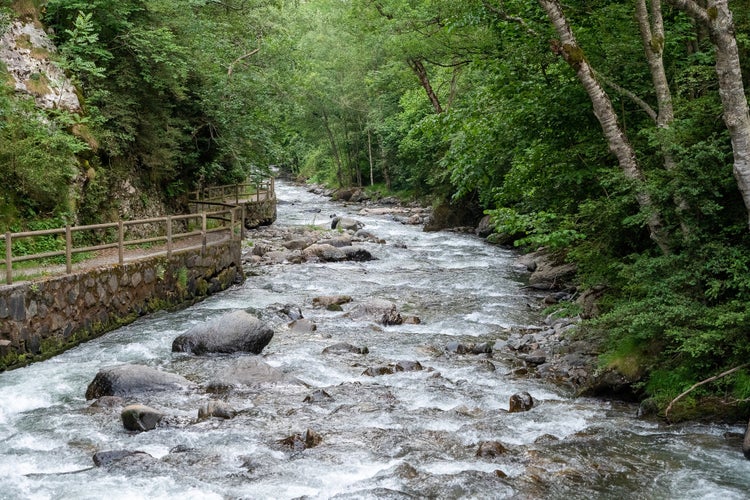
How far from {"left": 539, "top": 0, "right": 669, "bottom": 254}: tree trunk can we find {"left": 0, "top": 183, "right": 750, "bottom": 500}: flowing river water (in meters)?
2.58

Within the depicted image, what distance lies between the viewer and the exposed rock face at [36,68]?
16.2 meters

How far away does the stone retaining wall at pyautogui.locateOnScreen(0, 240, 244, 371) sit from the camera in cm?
1106

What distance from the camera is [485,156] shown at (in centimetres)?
1302

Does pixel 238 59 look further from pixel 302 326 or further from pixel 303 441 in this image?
pixel 303 441

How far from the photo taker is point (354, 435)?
858 cm

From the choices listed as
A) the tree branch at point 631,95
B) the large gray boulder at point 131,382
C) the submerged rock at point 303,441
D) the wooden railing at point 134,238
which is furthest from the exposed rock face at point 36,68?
the tree branch at point 631,95

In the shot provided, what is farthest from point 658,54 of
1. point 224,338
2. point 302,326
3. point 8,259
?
point 8,259

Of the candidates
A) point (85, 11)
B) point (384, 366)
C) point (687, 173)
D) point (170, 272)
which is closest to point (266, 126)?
point (85, 11)

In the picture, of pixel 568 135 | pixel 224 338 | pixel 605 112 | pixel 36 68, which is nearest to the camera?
pixel 605 112

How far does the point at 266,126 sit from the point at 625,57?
Result: 16.8 metres

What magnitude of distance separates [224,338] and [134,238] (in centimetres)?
790

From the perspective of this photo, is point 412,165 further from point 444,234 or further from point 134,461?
point 134,461

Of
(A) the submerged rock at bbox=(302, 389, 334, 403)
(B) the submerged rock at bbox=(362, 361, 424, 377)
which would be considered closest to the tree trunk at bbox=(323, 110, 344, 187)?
(B) the submerged rock at bbox=(362, 361, 424, 377)

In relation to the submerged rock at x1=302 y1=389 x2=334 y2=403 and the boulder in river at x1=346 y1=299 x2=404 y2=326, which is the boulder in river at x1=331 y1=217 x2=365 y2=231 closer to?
the boulder in river at x1=346 y1=299 x2=404 y2=326
